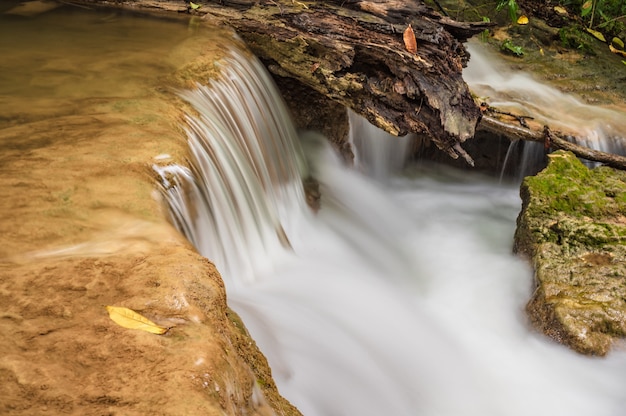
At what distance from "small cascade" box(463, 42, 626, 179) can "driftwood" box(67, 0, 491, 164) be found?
2.16m

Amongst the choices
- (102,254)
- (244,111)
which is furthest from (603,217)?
(102,254)

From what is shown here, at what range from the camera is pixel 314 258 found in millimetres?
4680

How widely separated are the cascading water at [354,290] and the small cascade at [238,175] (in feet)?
0.04

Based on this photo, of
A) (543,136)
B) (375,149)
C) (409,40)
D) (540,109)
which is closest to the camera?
(409,40)

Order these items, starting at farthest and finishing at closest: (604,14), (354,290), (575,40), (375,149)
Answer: (604,14)
(575,40)
(375,149)
(354,290)

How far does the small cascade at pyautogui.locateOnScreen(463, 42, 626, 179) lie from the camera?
692cm

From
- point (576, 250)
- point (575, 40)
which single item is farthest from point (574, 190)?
point (575, 40)

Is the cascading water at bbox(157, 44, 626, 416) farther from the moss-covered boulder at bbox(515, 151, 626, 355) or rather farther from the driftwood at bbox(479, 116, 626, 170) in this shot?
the driftwood at bbox(479, 116, 626, 170)

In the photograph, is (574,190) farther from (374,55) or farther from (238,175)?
(238,175)

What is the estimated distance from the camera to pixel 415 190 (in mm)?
6828

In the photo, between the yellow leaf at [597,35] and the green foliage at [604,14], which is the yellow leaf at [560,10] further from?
the yellow leaf at [597,35]

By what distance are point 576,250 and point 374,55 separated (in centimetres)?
219

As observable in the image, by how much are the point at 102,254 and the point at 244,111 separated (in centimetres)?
263

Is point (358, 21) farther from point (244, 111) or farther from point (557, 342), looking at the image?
point (557, 342)
